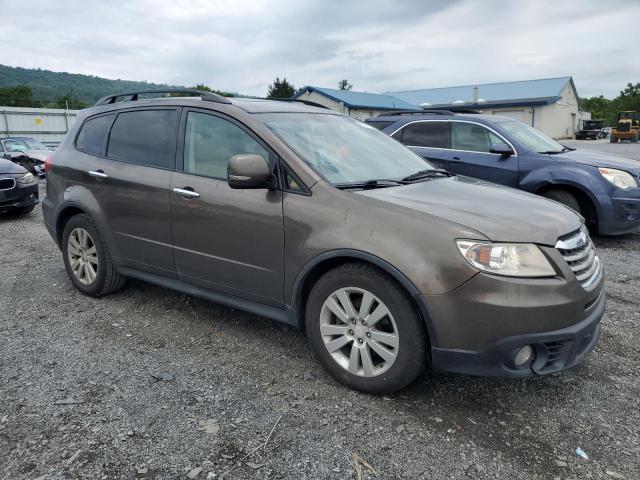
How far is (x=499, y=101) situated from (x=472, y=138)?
40390 millimetres

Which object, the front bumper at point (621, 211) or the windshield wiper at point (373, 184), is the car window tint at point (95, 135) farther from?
the front bumper at point (621, 211)

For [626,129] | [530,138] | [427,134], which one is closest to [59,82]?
[626,129]

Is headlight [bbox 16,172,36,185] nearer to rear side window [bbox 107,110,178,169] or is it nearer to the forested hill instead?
rear side window [bbox 107,110,178,169]

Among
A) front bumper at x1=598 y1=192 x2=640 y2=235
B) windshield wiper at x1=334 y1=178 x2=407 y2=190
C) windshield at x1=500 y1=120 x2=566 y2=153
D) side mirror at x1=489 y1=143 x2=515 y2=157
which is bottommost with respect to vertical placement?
front bumper at x1=598 y1=192 x2=640 y2=235

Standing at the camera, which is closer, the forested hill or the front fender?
the front fender

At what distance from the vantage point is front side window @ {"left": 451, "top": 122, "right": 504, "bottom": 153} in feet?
23.7

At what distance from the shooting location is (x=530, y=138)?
288 inches

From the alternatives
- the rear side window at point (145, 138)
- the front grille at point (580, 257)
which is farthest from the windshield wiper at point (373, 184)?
the rear side window at point (145, 138)

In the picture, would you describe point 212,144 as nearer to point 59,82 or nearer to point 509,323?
point 509,323

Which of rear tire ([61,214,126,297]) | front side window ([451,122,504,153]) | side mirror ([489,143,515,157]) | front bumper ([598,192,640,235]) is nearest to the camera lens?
rear tire ([61,214,126,297])

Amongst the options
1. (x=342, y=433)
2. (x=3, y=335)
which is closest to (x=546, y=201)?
(x=342, y=433)

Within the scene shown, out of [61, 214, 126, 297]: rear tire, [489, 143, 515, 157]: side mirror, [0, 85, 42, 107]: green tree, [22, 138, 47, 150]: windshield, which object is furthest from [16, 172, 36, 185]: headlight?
[0, 85, 42, 107]: green tree

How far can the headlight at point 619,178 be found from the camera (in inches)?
249

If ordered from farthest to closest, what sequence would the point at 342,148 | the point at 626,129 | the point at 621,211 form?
1. the point at 626,129
2. the point at 621,211
3. the point at 342,148
